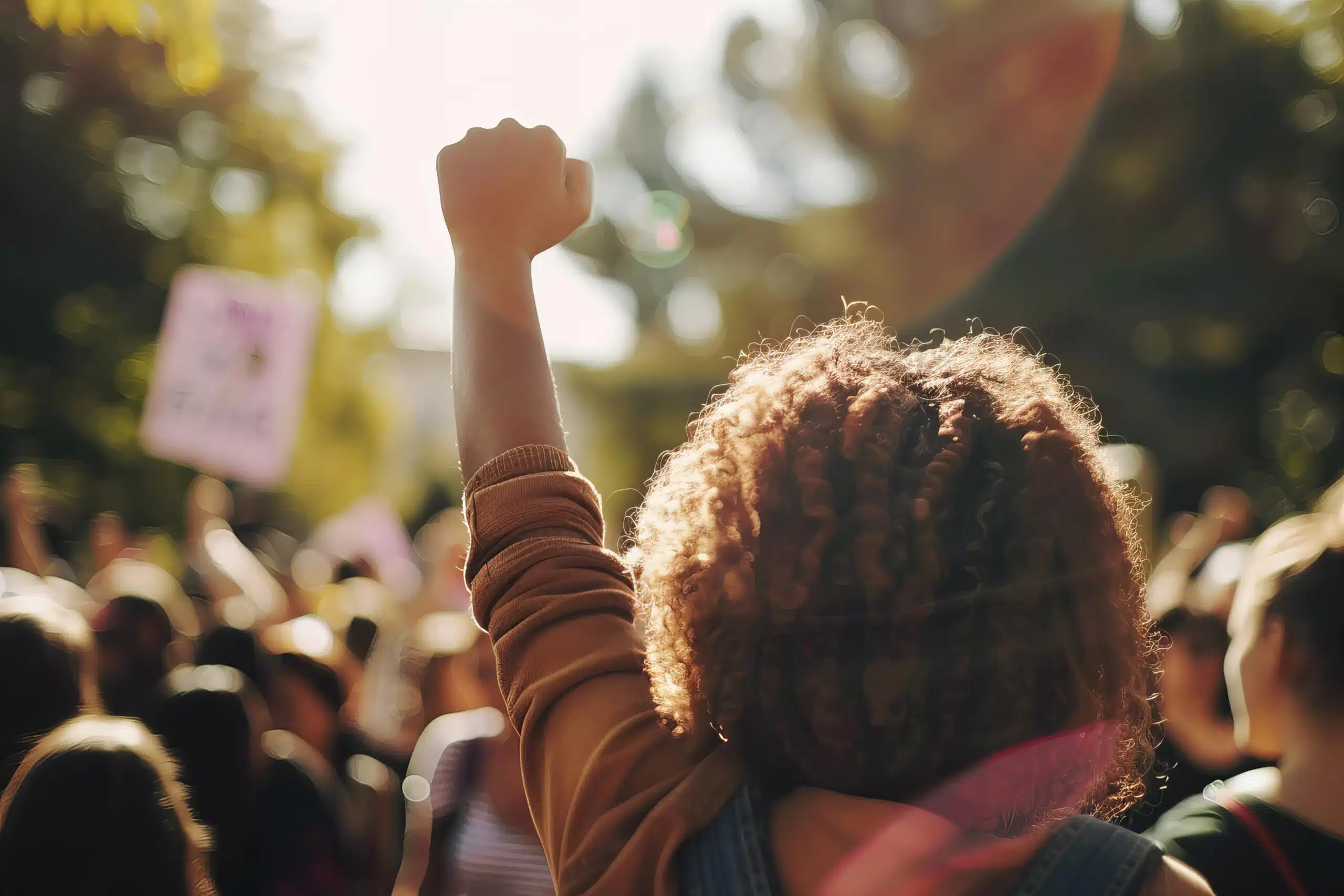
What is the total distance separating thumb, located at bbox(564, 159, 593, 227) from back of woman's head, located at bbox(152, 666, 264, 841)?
91.7 inches

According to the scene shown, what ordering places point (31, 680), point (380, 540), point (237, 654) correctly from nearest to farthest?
point (31, 680) < point (237, 654) < point (380, 540)

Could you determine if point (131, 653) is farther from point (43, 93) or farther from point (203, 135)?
point (203, 135)

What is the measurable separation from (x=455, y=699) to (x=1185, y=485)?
1504cm

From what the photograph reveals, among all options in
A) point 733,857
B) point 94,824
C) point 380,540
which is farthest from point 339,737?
point 380,540

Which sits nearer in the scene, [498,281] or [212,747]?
[498,281]

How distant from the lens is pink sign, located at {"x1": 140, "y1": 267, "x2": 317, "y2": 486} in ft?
21.7

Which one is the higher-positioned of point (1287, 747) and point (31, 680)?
point (31, 680)

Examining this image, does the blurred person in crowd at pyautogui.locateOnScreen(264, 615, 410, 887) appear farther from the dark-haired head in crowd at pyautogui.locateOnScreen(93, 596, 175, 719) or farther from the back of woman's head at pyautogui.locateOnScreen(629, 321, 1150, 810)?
the back of woman's head at pyautogui.locateOnScreen(629, 321, 1150, 810)

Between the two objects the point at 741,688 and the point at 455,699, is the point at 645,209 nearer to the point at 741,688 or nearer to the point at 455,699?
the point at 455,699

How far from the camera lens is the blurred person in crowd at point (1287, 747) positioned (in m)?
1.95

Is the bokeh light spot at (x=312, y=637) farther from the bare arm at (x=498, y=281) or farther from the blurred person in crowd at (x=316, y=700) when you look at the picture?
the bare arm at (x=498, y=281)

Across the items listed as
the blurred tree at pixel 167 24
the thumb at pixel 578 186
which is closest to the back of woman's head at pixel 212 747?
the blurred tree at pixel 167 24

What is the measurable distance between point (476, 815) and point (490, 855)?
0.16 metres

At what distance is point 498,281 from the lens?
53.3 inches
